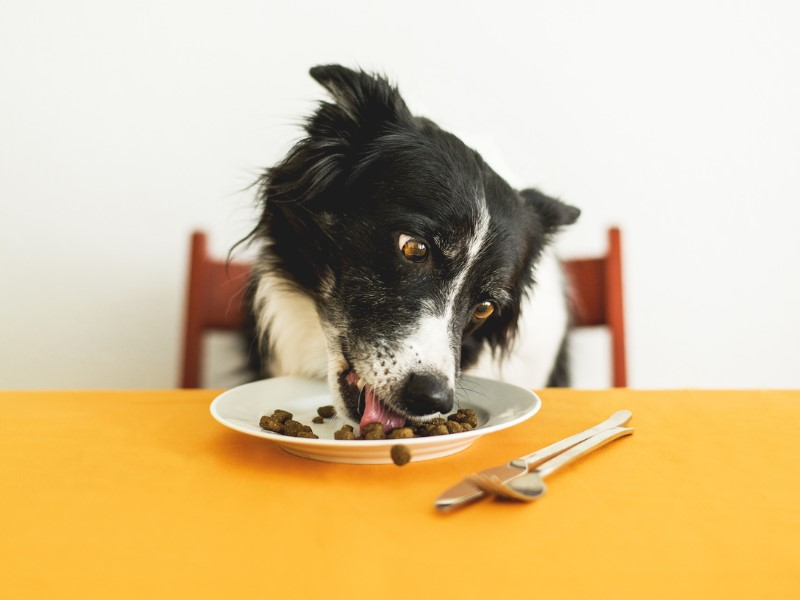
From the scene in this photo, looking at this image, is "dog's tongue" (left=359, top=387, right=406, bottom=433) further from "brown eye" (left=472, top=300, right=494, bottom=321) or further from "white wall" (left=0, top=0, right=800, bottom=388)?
"white wall" (left=0, top=0, right=800, bottom=388)

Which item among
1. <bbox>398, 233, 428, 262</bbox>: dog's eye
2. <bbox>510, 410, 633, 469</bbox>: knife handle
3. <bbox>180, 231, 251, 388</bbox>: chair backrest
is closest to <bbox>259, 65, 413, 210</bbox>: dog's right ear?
<bbox>398, 233, 428, 262</bbox>: dog's eye

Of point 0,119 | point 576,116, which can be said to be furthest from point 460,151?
point 0,119

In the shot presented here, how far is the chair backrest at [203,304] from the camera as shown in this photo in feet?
6.72

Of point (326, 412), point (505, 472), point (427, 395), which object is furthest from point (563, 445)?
point (326, 412)

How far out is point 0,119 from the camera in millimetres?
2375

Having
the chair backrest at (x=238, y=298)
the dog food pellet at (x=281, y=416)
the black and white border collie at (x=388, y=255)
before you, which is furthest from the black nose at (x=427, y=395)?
the chair backrest at (x=238, y=298)

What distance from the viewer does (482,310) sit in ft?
5.12

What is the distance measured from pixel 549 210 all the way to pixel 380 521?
4.46ft

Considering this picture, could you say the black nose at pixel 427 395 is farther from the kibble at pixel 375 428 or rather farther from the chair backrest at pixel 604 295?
the chair backrest at pixel 604 295

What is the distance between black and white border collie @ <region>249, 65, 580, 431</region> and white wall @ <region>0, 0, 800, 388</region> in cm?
86

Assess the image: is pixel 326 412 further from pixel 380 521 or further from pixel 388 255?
pixel 380 521

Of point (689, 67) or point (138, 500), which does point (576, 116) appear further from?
point (138, 500)

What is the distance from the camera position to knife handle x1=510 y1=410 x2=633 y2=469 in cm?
84

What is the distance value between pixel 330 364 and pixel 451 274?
0.36m
